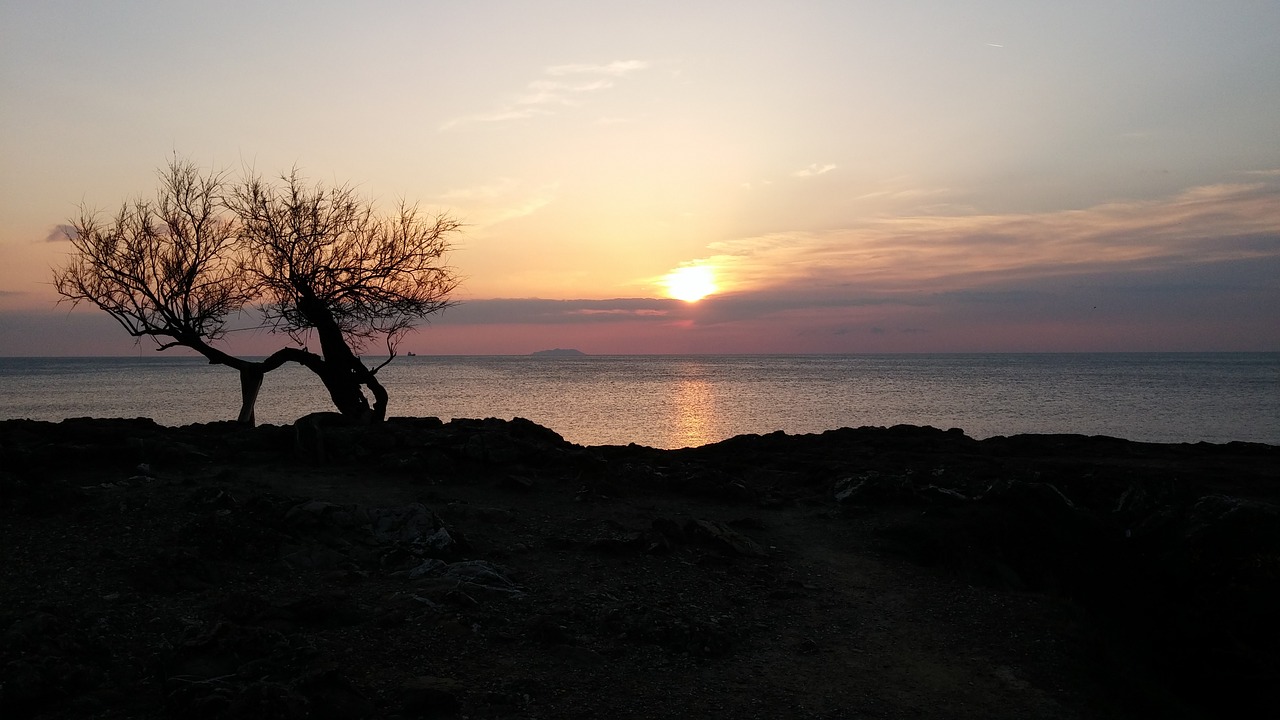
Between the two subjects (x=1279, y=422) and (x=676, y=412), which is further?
(x=676, y=412)

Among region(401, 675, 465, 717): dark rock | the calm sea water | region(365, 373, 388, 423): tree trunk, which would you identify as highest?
region(365, 373, 388, 423): tree trunk

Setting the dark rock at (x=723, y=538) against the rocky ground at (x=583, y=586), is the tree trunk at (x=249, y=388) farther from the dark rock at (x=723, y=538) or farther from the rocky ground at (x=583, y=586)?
the dark rock at (x=723, y=538)

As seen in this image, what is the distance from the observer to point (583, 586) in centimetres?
1135

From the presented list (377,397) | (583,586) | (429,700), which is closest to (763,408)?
(377,397)

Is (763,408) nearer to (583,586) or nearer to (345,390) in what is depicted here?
(345,390)

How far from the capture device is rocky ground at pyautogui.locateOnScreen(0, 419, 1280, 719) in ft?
26.7

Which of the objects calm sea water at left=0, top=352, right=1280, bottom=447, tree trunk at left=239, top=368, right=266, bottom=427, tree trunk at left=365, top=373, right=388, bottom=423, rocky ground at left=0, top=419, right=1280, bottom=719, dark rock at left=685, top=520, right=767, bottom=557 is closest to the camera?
rocky ground at left=0, top=419, right=1280, bottom=719

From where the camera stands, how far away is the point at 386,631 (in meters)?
9.25

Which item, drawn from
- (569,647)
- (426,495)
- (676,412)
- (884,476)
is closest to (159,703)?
(569,647)

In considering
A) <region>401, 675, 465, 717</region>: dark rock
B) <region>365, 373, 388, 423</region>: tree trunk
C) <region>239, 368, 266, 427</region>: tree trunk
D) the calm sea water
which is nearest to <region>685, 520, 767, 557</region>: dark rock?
<region>401, 675, 465, 717</region>: dark rock

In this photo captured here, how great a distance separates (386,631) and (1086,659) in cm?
845

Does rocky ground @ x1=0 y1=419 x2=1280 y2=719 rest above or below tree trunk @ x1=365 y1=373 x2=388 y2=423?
below

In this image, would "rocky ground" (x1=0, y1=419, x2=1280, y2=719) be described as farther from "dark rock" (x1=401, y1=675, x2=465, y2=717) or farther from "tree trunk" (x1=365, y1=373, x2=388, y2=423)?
"tree trunk" (x1=365, y1=373, x2=388, y2=423)

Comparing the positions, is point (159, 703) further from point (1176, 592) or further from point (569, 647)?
point (1176, 592)
